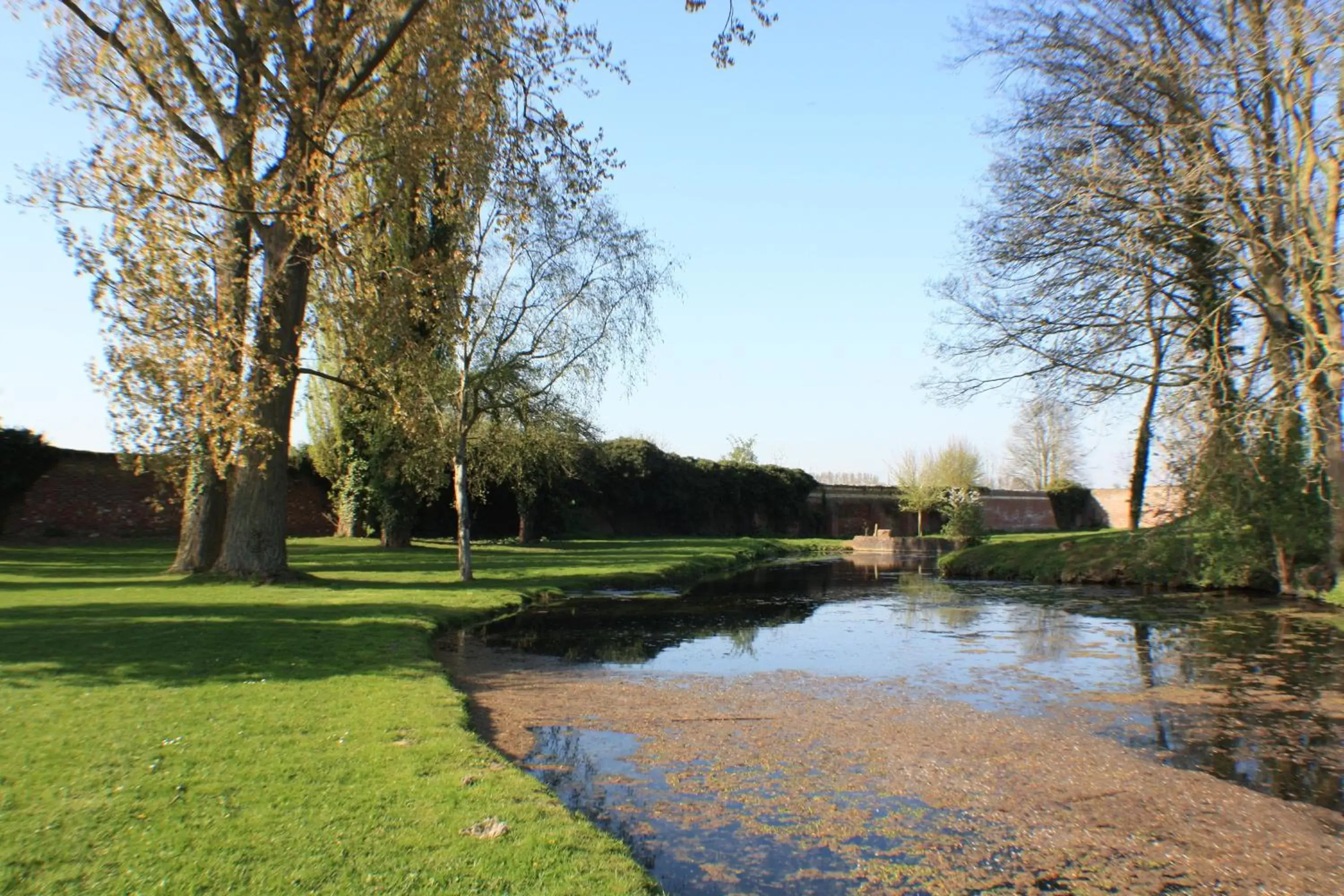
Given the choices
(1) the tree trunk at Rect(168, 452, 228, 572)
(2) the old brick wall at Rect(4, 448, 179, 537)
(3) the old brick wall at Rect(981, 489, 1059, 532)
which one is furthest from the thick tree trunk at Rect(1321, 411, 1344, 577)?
(3) the old brick wall at Rect(981, 489, 1059, 532)

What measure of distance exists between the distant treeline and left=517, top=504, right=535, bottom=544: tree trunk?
0.63 meters

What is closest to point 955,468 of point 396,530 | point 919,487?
point 919,487

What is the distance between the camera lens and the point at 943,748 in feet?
24.1

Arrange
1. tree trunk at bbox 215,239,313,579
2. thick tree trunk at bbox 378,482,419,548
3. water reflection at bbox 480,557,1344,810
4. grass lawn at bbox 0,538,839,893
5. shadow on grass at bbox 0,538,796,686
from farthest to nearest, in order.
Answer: thick tree trunk at bbox 378,482,419,548
tree trunk at bbox 215,239,313,579
shadow on grass at bbox 0,538,796,686
water reflection at bbox 480,557,1344,810
grass lawn at bbox 0,538,839,893

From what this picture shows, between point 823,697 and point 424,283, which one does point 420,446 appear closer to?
point 424,283

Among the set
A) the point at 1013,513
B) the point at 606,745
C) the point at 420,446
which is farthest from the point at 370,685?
the point at 1013,513

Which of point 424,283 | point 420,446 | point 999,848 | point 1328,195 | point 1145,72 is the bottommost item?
point 999,848

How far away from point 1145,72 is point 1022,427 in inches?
2514

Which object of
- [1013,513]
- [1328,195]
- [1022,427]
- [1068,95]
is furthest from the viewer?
[1022,427]

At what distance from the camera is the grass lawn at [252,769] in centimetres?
428

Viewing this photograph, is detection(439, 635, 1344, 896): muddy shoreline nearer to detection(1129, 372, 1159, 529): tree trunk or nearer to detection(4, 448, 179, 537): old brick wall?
detection(1129, 372, 1159, 529): tree trunk

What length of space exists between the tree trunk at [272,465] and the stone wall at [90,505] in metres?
9.55

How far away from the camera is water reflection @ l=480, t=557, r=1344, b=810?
7.74 meters

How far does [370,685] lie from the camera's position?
8.62 m
